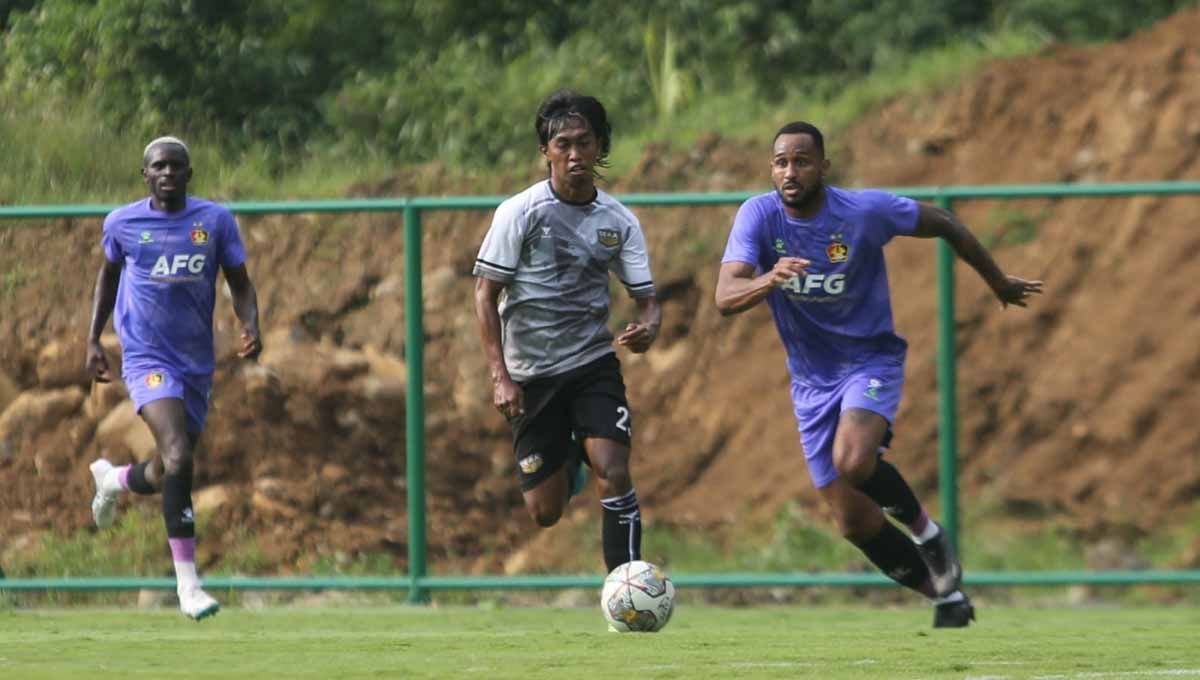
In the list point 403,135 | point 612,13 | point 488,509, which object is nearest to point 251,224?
point 488,509

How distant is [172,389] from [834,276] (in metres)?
3.14

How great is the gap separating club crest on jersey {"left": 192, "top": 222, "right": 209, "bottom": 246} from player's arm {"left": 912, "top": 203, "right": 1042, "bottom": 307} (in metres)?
3.26

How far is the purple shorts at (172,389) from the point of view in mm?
11273

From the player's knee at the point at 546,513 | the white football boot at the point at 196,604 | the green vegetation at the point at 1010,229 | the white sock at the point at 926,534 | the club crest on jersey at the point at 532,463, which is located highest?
the green vegetation at the point at 1010,229

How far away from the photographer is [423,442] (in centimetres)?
1316

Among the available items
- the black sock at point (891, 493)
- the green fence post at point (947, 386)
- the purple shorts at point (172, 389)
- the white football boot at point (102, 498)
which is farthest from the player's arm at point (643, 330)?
the white football boot at point (102, 498)

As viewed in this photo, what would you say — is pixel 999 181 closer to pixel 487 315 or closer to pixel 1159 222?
pixel 1159 222

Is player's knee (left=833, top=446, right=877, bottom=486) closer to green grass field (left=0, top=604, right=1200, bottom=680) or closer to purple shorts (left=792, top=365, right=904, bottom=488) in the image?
purple shorts (left=792, top=365, right=904, bottom=488)

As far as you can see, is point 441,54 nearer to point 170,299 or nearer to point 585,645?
point 170,299

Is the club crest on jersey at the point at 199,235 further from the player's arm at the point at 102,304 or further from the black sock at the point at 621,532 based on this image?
the black sock at the point at 621,532

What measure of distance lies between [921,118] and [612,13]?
3865 millimetres

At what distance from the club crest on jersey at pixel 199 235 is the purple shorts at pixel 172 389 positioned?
1.93ft

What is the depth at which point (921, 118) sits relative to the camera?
17922 mm

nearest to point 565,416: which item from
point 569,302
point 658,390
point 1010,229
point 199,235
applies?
point 569,302
